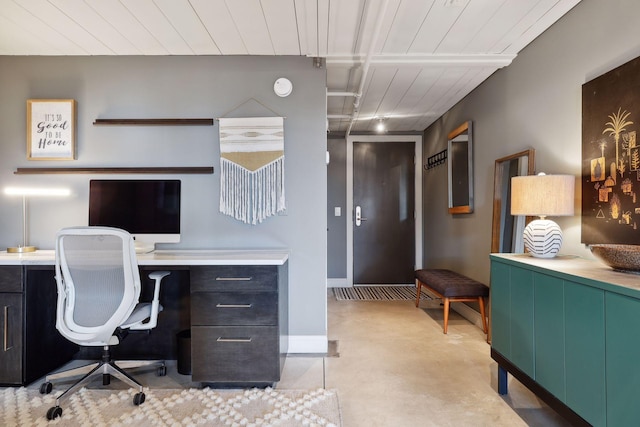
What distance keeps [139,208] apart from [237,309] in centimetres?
107

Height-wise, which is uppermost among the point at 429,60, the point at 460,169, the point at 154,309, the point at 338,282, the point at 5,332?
the point at 429,60

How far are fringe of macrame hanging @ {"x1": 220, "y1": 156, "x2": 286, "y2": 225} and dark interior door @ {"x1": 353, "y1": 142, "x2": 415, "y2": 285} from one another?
8.05 feet

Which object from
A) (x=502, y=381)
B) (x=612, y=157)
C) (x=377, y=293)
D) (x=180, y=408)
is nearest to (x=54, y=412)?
(x=180, y=408)

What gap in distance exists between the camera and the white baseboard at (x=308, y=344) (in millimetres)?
2664

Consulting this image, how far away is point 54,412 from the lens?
181 centimetres

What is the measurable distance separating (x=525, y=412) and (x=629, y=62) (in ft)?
5.84

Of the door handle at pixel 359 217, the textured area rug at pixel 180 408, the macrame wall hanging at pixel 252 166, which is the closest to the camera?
the textured area rug at pixel 180 408

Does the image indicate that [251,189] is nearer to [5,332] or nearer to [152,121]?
[152,121]

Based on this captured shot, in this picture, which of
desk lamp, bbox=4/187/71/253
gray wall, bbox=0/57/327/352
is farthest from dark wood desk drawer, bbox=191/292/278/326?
desk lamp, bbox=4/187/71/253

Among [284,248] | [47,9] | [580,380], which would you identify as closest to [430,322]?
[284,248]

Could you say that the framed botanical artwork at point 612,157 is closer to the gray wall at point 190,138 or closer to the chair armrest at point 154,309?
the gray wall at point 190,138

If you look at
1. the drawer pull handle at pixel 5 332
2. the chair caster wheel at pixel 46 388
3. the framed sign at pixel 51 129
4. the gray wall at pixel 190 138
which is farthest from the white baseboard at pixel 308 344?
the framed sign at pixel 51 129

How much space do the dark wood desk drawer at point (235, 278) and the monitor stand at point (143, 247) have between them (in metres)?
0.63

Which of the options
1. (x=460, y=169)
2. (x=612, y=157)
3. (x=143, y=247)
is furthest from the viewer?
(x=460, y=169)
